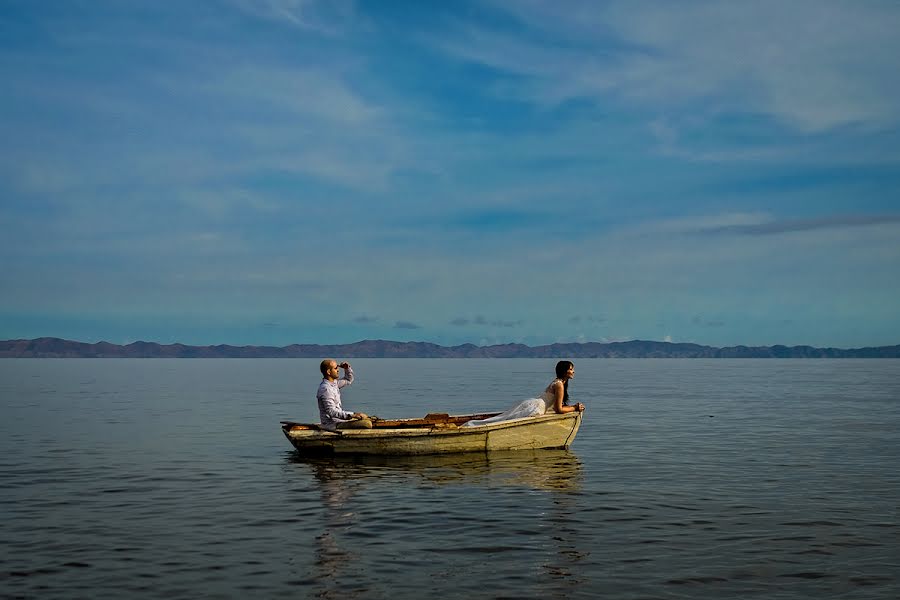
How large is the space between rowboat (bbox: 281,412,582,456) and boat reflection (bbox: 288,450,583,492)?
10.2 inches

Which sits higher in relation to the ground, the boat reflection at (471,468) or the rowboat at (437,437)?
the rowboat at (437,437)

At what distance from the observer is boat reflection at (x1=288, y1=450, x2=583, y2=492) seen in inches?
850

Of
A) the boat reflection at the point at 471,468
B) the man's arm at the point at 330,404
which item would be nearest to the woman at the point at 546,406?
the boat reflection at the point at 471,468

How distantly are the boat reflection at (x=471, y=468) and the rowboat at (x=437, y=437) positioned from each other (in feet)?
0.85

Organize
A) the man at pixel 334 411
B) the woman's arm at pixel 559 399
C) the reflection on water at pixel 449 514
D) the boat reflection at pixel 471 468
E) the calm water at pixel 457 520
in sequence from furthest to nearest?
the man at pixel 334 411
the woman's arm at pixel 559 399
the boat reflection at pixel 471 468
the reflection on water at pixel 449 514
the calm water at pixel 457 520

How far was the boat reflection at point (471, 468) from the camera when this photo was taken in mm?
21594

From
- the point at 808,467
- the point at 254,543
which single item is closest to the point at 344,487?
the point at 254,543

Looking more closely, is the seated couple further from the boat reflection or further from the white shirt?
the boat reflection

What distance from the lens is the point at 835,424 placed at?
129 feet

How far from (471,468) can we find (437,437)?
1.89m

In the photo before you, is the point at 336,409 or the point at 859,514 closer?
the point at 859,514

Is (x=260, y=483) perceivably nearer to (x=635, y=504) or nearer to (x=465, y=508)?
(x=465, y=508)

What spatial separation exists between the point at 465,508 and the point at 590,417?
27.3 metres

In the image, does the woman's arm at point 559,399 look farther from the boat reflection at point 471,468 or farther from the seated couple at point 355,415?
the boat reflection at point 471,468
